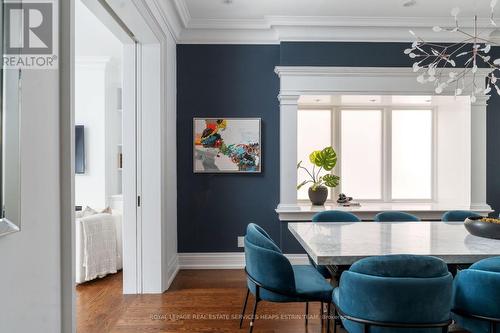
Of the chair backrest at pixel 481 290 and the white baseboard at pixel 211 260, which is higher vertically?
the chair backrest at pixel 481 290

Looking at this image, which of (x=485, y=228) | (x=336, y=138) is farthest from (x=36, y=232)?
(x=336, y=138)

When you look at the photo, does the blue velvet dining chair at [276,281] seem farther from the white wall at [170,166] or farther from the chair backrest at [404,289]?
the white wall at [170,166]

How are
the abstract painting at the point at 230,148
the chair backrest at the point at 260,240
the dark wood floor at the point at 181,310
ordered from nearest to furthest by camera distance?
the chair backrest at the point at 260,240 → the dark wood floor at the point at 181,310 → the abstract painting at the point at 230,148

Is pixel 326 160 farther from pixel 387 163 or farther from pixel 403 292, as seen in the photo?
pixel 403 292

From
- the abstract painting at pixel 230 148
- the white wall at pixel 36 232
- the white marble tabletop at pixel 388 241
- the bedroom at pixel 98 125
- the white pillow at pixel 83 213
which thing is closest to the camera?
the white wall at pixel 36 232

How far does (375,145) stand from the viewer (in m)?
4.53

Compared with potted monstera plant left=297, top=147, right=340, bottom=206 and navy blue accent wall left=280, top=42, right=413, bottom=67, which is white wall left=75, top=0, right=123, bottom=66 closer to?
navy blue accent wall left=280, top=42, right=413, bottom=67

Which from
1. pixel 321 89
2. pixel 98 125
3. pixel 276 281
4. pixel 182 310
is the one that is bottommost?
pixel 182 310

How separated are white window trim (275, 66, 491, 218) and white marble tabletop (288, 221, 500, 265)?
105 centimetres

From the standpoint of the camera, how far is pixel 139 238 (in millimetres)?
3184

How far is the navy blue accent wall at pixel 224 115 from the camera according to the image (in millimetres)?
3949

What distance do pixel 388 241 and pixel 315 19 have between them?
2.63m

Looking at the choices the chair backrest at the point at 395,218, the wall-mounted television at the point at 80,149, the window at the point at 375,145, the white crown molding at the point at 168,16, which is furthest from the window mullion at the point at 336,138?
the wall-mounted television at the point at 80,149

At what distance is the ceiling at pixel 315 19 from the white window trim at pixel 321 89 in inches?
15.7
